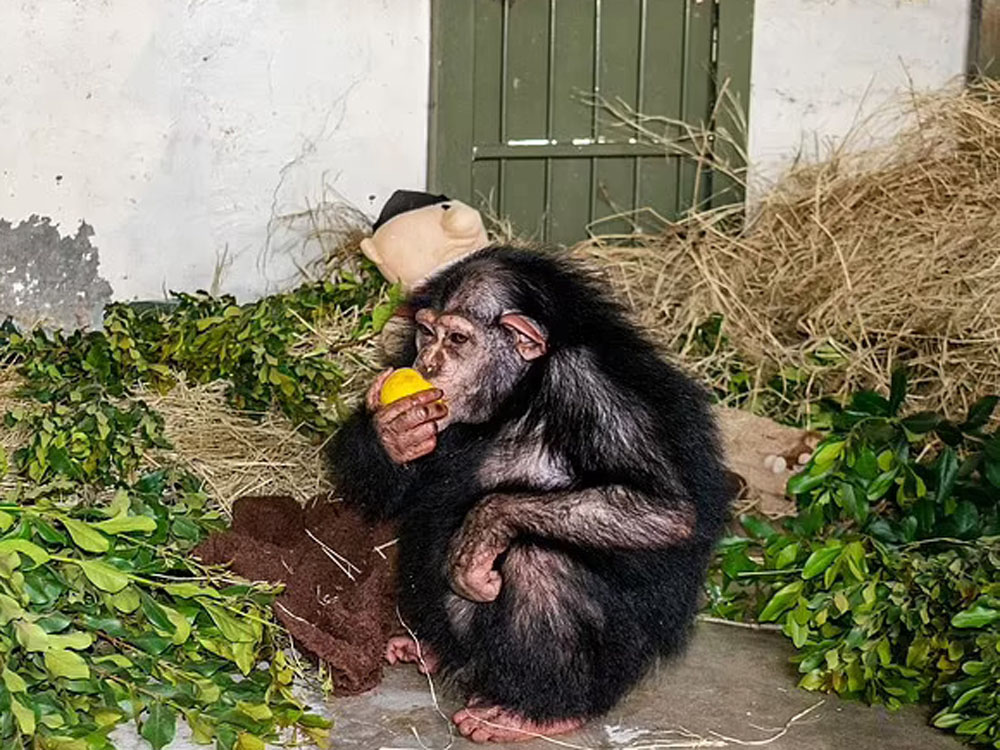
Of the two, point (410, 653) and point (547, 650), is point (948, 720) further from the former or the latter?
point (410, 653)

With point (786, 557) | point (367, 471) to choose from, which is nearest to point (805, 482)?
point (786, 557)

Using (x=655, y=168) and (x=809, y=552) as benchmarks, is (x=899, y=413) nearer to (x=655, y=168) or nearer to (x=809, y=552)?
(x=809, y=552)

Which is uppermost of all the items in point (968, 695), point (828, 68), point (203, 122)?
point (828, 68)

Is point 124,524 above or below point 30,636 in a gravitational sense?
above

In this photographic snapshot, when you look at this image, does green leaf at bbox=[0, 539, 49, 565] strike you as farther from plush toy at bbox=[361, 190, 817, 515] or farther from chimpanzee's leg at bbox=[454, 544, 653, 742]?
plush toy at bbox=[361, 190, 817, 515]

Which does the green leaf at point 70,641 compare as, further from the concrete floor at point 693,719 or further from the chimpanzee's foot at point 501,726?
the chimpanzee's foot at point 501,726

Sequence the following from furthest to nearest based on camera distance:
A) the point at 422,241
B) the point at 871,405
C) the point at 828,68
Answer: the point at 828,68
the point at 422,241
the point at 871,405

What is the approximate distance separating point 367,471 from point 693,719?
1040 millimetres

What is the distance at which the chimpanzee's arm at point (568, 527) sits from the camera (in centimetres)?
367

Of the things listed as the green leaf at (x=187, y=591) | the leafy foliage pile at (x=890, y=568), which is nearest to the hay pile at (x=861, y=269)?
the leafy foliage pile at (x=890, y=568)

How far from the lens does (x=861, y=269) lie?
6.01 meters

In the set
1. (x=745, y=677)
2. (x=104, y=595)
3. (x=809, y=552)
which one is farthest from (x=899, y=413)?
(x=104, y=595)

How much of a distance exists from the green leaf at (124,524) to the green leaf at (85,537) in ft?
0.18

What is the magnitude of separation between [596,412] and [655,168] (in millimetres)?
3211
